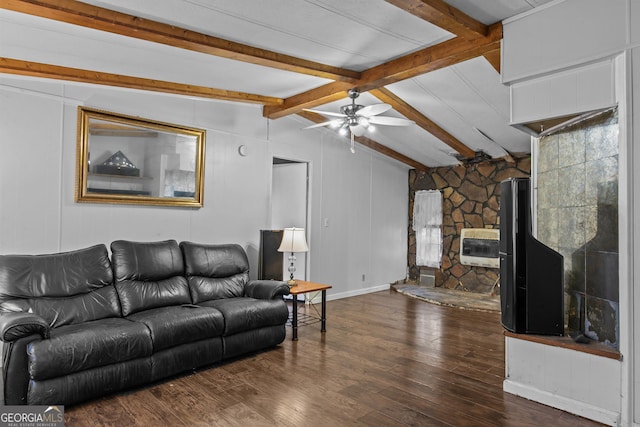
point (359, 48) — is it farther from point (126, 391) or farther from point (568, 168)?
point (126, 391)

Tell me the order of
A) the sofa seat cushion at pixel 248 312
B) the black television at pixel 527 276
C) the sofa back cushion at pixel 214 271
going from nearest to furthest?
the black television at pixel 527 276 < the sofa seat cushion at pixel 248 312 < the sofa back cushion at pixel 214 271

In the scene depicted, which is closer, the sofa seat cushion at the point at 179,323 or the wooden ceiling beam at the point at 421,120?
the sofa seat cushion at the point at 179,323

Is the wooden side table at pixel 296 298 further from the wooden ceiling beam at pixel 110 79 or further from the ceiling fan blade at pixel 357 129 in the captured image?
the wooden ceiling beam at pixel 110 79

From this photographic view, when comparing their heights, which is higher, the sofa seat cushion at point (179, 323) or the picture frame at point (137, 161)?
the picture frame at point (137, 161)

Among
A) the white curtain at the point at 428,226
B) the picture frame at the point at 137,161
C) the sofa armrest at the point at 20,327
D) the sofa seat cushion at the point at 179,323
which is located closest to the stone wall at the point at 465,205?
the white curtain at the point at 428,226

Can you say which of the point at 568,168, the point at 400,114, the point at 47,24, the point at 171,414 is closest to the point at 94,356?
the point at 171,414

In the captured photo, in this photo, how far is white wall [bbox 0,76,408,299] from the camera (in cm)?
340

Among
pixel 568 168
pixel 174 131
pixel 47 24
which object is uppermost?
pixel 47 24

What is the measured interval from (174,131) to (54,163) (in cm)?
122

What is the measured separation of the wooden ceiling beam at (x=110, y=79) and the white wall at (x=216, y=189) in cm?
15

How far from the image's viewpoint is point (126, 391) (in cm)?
292

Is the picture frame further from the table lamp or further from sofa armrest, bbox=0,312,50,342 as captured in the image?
sofa armrest, bbox=0,312,50,342

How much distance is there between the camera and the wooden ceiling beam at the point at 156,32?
93.4 inches

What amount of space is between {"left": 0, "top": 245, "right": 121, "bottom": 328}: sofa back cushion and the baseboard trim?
325cm
